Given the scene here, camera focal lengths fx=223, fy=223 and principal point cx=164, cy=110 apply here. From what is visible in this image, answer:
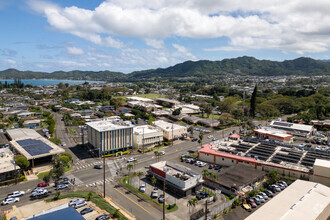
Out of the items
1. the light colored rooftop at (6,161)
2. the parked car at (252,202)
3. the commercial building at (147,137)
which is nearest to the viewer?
the parked car at (252,202)

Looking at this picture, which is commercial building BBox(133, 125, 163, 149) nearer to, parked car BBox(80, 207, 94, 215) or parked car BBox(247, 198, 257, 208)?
parked car BBox(80, 207, 94, 215)

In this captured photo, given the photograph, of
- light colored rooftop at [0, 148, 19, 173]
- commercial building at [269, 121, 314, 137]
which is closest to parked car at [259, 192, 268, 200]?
light colored rooftop at [0, 148, 19, 173]

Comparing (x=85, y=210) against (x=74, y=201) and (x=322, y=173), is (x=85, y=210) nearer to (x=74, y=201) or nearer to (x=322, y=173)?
(x=74, y=201)

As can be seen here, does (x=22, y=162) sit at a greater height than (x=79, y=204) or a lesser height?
greater

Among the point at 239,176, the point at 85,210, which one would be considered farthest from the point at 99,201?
the point at 239,176

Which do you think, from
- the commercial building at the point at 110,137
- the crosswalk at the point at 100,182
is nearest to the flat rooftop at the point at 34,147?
the commercial building at the point at 110,137

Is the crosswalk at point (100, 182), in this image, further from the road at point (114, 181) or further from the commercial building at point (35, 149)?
the commercial building at point (35, 149)
